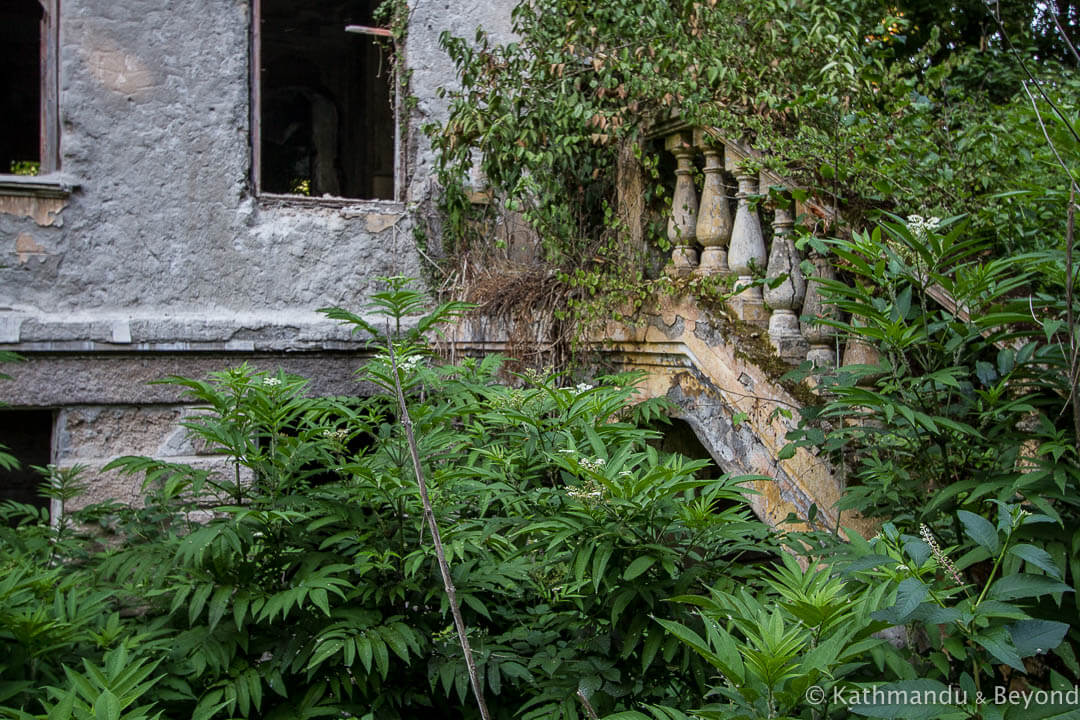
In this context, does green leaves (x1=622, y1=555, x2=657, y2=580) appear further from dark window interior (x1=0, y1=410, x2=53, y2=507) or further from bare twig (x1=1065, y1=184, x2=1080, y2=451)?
dark window interior (x1=0, y1=410, x2=53, y2=507)

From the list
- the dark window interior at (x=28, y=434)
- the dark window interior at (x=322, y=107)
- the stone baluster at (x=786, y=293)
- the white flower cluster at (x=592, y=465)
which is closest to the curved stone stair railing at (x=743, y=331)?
the stone baluster at (x=786, y=293)

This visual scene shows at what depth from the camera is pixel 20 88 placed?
10.9m

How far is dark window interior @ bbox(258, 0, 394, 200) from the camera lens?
10695 mm

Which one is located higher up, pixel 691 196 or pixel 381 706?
pixel 691 196

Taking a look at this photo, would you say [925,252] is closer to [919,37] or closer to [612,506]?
[612,506]

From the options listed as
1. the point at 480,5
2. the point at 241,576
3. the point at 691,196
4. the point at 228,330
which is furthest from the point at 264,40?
the point at 241,576

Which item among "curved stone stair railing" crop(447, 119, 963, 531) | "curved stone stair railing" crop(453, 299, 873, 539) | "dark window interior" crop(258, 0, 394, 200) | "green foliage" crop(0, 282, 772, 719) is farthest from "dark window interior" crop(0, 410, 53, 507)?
"dark window interior" crop(258, 0, 394, 200)

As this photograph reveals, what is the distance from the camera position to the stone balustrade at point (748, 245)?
120 inches

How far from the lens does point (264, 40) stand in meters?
11.1

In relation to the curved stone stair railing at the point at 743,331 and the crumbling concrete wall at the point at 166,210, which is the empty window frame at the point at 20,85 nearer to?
the crumbling concrete wall at the point at 166,210

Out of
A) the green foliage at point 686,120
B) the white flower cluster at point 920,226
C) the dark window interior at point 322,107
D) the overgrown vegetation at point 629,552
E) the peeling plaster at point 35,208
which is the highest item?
the dark window interior at point 322,107

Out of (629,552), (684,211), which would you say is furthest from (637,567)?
(684,211)

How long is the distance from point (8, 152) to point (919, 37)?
10829mm

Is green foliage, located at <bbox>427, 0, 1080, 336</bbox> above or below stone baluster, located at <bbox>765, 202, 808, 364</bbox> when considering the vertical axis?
above
